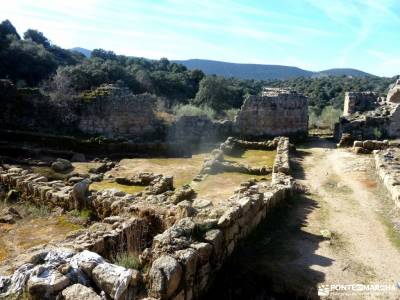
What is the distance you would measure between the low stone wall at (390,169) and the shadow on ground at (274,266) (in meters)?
3.84

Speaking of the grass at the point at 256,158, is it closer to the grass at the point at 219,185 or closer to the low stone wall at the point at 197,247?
the grass at the point at 219,185

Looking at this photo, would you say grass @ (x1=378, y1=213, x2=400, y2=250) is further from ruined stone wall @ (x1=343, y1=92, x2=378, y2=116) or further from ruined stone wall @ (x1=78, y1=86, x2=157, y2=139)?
ruined stone wall @ (x1=343, y1=92, x2=378, y2=116)

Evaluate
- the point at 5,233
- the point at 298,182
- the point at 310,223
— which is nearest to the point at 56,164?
the point at 5,233

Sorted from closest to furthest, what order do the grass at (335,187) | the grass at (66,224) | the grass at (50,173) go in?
the grass at (66,224)
the grass at (335,187)
the grass at (50,173)

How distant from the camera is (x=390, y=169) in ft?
49.2

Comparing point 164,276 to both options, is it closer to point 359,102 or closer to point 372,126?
point 372,126

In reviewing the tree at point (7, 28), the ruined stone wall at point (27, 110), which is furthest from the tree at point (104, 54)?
the ruined stone wall at point (27, 110)

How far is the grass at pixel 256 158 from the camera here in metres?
19.0

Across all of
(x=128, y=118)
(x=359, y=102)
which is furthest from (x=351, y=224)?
(x=359, y=102)

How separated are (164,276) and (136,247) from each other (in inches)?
84.5

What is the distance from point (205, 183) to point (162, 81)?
35517 mm

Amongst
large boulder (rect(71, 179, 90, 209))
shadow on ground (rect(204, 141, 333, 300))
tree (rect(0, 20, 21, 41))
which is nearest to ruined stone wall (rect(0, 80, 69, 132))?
large boulder (rect(71, 179, 90, 209))

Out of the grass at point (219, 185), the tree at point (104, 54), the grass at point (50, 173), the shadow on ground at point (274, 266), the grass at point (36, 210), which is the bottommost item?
the grass at point (50, 173)

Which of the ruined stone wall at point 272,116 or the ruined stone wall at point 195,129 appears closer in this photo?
the ruined stone wall at point 195,129
